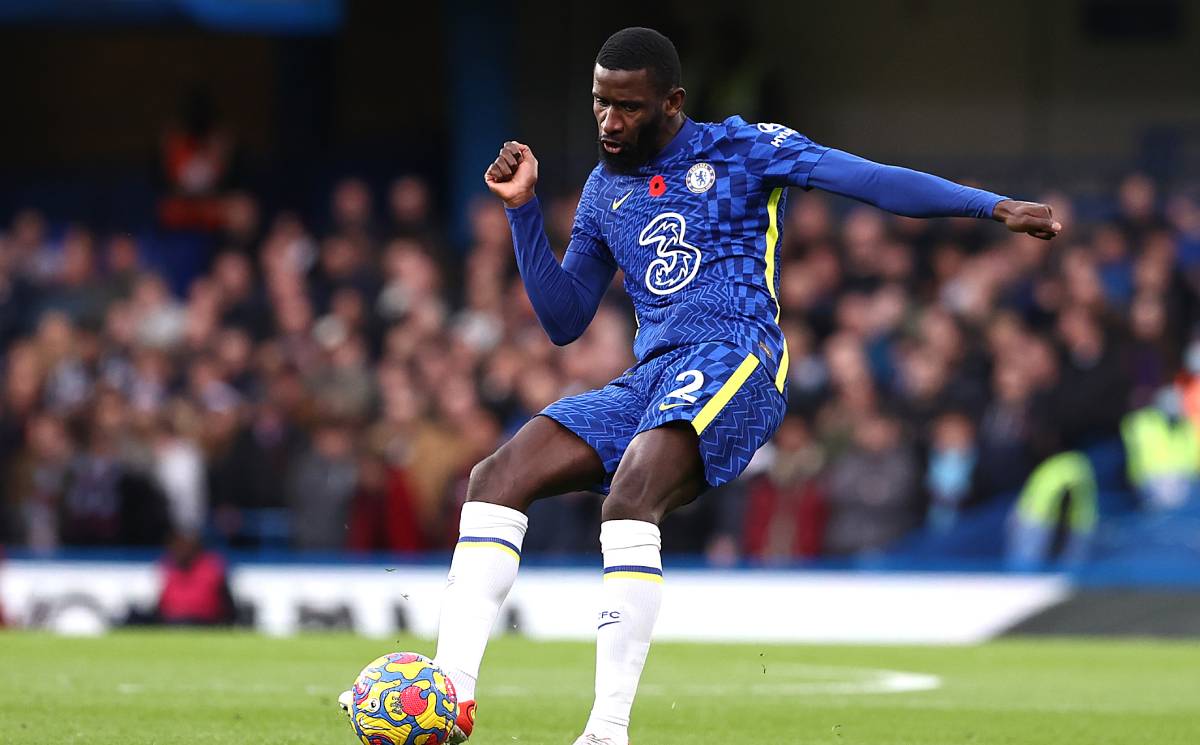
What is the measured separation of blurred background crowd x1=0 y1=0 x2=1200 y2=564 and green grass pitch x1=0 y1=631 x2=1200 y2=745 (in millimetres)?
1655

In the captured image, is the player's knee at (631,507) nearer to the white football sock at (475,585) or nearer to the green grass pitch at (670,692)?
the white football sock at (475,585)

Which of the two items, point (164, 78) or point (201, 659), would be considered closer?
point (201, 659)

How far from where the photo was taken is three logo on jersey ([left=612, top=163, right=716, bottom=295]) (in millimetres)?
6129

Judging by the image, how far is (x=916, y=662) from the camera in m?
11.5

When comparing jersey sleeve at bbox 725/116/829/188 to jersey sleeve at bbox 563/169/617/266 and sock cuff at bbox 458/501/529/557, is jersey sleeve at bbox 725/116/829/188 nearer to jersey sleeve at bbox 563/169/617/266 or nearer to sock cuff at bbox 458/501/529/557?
jersey sleeve at bbox 563/169/617/266

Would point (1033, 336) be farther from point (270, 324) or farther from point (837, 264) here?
point (270, 324)

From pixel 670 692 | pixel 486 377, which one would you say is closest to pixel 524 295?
pixel 486 377

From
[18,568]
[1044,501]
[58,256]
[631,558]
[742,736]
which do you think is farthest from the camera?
[58,256]

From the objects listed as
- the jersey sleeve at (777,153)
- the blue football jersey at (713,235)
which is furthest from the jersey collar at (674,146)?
the jersey sleeve at (777,153)

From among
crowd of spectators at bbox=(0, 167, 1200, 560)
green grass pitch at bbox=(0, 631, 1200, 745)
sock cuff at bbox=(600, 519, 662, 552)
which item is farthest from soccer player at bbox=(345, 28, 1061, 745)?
crowd of spectators at bbox=(0, 167, 1200, 560)

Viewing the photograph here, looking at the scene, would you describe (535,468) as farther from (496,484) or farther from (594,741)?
(594,741)

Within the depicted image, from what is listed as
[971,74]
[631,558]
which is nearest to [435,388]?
[971,74]

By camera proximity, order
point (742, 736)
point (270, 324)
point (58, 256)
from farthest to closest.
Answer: point (58, 256) < point (270, 324) < point (742, 736)

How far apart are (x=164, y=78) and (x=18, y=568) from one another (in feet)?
35.7
